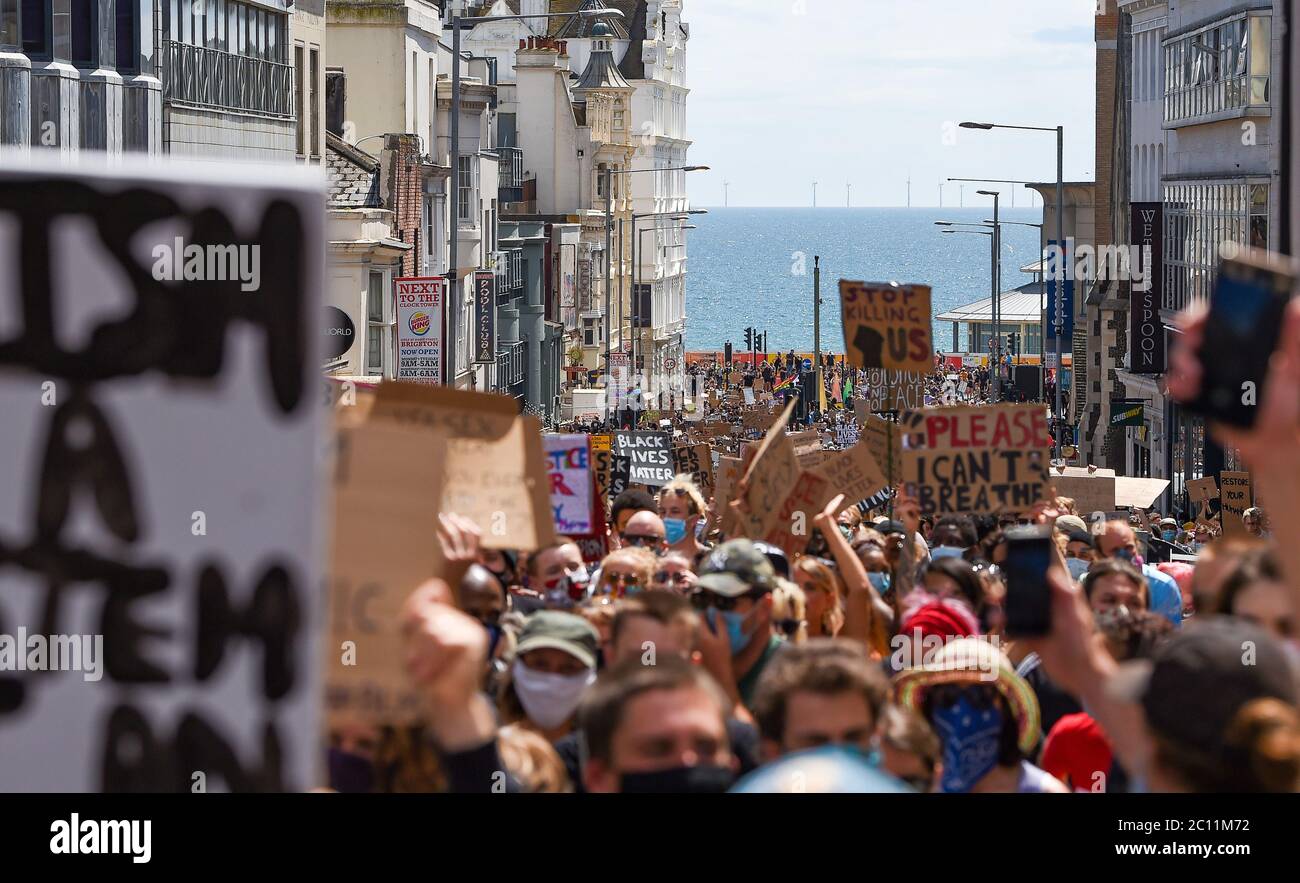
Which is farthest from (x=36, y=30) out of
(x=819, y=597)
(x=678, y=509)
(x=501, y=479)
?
(x=501, y=479)

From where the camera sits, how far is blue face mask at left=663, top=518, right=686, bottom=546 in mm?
13609

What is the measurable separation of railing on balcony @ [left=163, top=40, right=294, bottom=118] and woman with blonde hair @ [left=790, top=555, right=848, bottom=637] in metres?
20.6

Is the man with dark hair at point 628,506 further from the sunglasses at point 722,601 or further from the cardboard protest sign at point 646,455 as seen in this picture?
the cardboard protest sign at point 646,455

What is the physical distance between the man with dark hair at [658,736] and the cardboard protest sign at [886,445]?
31.8ft

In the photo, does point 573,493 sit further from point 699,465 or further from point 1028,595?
point 699,465

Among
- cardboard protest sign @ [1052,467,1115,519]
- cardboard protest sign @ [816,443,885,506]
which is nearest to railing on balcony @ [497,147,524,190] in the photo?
cardboard protest sign @ [1052,467,1115,519]

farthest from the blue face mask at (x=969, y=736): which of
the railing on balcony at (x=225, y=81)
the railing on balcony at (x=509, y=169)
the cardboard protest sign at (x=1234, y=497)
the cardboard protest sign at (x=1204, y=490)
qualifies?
the railing on balcony at (x=509, y=169)

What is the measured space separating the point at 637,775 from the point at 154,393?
1.26 m

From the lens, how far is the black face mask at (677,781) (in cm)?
482

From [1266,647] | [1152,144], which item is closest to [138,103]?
[1266,647]

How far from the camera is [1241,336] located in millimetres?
3742

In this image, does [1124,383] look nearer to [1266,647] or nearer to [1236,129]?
[1236,129]

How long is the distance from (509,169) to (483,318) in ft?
82.3
